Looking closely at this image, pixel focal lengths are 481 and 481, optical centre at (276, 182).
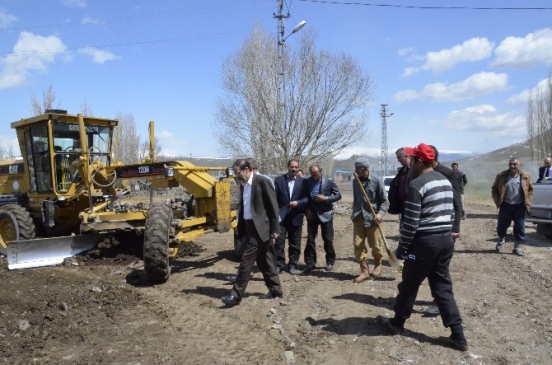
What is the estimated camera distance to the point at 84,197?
9.20 meters

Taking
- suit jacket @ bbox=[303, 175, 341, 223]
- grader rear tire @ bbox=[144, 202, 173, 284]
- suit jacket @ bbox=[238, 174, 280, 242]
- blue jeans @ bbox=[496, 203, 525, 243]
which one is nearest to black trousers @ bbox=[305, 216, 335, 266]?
suit jacket @ bbox=[303, 175, 341, 223]

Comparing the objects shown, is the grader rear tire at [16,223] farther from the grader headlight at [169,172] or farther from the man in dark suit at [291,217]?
the man in dark suit at [291,217]

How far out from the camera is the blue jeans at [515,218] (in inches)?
343

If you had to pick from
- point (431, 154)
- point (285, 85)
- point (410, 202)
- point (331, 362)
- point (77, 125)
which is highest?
point (285, 85)

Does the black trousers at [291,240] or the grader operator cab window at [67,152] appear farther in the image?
the grader operator cab window at [67,152]

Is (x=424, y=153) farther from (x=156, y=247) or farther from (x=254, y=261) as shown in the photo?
(x=156, y=247)

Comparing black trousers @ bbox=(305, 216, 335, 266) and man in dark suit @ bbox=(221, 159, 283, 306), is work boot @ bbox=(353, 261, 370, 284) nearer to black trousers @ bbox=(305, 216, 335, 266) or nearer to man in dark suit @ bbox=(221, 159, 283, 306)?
black trousers @ bbox=(305, 216, 335, 266)

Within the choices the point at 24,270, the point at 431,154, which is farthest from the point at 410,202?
the point at 24,270

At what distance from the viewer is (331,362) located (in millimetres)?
4172

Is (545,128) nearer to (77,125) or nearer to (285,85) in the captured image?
(285,85)

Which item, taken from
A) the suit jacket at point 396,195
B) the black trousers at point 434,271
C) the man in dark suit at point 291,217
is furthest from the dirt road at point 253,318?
the suit jacket at point 396,195

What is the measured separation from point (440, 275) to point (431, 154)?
112 centimetres

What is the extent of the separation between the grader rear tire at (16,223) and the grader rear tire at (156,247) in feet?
11.1

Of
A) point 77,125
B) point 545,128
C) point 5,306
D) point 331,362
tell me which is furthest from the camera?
point 545,128
